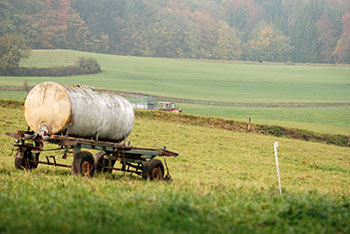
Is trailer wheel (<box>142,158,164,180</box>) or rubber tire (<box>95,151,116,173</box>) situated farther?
trailer wheel (<box>142,158,164,180</box>)

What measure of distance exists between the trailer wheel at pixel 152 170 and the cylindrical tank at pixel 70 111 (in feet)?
5.02

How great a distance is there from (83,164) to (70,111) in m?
1.43

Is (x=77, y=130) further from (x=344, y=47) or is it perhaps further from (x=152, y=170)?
(x=344, y=47)

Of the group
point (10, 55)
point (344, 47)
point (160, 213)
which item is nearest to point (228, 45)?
point (344, 47)

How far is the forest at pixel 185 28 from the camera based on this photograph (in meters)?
120

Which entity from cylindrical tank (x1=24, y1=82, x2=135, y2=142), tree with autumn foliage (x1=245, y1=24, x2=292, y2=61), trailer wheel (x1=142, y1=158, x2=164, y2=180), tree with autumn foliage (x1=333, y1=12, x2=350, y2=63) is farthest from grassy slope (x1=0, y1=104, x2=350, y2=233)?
tree with autumn foliage (x1=333, y1=12, x2=350, y2=63)

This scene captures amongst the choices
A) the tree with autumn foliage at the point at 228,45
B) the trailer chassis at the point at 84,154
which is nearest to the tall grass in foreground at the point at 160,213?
the trailer chassis at the point at 84,154

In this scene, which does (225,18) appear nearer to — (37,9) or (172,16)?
(172,16)

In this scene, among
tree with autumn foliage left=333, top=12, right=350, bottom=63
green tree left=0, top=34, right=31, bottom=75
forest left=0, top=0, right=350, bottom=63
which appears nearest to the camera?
green tree left=0, top=34, right=31, bottom=75

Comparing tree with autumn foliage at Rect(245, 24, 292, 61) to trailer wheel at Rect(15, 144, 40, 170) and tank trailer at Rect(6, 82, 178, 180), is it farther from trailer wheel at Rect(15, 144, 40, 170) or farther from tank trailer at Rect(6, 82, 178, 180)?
trailer wheel at Rect(15, 144, 40, 170)

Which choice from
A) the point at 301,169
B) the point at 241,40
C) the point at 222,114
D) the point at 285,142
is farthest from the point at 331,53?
the point at 301,169

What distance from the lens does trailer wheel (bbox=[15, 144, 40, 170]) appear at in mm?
14789

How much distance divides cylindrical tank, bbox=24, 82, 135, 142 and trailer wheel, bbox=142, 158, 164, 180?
153cm

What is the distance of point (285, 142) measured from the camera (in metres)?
39.2
